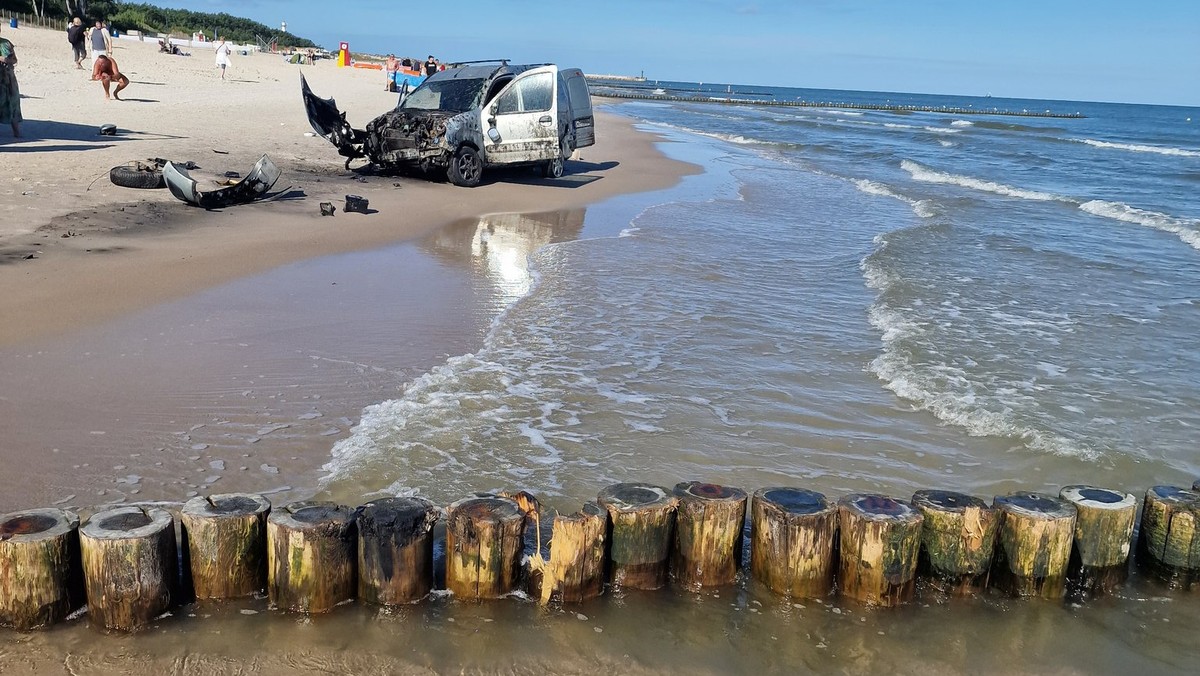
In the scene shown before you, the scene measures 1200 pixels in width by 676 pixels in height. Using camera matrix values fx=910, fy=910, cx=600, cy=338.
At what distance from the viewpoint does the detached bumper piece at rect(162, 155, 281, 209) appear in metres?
11.2

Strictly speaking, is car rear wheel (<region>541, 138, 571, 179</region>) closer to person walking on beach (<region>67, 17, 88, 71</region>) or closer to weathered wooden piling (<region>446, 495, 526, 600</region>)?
weathered wooden piling (<region>446, 495, 526, 600</region>)

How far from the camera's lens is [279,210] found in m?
12.2

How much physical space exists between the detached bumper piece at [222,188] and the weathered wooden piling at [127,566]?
8.67m

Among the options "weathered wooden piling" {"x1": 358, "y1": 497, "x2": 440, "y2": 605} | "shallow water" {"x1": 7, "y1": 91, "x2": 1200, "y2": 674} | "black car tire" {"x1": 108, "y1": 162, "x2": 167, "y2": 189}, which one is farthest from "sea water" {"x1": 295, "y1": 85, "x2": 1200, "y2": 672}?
"black car tire" {"x1": 108, "y1": 162, "x2": 167, "y2": 189}

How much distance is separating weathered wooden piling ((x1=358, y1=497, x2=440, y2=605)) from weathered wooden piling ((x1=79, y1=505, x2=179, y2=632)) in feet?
2.42

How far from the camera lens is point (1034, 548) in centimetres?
402

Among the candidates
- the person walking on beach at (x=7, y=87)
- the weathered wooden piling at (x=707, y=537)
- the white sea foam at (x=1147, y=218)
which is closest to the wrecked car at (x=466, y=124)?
the person walking on beach at (x=7, y=87)

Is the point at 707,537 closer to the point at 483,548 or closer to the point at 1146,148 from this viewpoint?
the point at 483,548

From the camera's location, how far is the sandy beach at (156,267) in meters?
4.90

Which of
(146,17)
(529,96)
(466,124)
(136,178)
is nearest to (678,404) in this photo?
(136,178)

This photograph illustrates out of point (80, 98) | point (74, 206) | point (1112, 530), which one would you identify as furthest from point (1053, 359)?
point (80, 98)

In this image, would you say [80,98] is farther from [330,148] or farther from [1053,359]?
[1053,359]

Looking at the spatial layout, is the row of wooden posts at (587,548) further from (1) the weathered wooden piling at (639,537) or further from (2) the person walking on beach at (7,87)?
(2) the person walking on beach at (7,87)

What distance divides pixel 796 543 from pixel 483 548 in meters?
1.33
